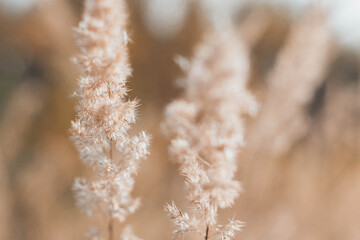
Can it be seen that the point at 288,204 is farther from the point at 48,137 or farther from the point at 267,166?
the point at 48,137

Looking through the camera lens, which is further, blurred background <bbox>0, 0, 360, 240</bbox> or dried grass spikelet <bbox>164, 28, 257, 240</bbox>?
blurred background <bbox>0, 0, 360, 240</bbox>

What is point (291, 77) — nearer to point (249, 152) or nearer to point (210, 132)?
point (249, 152)

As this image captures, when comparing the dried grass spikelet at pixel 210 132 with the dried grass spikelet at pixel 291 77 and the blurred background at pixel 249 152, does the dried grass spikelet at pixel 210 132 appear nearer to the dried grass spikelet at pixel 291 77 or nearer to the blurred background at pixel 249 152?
the blurred background at pixel 249 152

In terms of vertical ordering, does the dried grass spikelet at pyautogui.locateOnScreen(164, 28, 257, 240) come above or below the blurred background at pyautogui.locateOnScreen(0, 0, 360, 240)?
below

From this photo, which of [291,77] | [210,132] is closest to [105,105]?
[210,132]

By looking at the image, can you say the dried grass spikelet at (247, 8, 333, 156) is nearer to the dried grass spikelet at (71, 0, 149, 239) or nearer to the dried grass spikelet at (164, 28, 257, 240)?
the dried grass spikelet at (164, 28, 257, 240)

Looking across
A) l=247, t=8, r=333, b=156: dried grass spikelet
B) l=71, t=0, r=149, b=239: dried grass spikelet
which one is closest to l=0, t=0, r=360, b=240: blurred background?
l=247, t=8, r=333, b=156: dried grass spikelet
